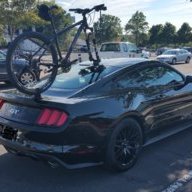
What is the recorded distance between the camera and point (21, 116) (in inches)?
183

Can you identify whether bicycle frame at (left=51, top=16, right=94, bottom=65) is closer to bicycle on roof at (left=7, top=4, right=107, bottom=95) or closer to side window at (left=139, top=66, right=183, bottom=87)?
bicycle on roof at (left=7, top=4, right=107, bottom=95)

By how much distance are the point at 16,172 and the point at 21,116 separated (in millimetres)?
782

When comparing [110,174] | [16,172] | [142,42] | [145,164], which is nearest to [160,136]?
[145,164]

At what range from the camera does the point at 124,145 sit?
495 cm

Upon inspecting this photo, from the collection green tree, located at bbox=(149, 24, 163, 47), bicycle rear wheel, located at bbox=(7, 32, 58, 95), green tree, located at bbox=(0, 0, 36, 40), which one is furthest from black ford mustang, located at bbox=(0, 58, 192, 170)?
green tree, located at bbox=(149, 24, 163, 47)

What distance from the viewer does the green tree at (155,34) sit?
93812 mm

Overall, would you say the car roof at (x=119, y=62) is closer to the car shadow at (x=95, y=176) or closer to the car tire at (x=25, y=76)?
the car tire at (x=25, y=76)

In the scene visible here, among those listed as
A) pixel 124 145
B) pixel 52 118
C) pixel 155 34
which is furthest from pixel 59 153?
pixel 155 34

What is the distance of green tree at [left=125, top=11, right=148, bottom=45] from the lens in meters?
92.1

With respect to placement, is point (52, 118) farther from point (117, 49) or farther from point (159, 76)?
point (117, 49)

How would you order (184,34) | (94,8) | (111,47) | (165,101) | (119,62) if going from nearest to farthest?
(119,62), (165,101), (94,8), (111,47), (184,34)

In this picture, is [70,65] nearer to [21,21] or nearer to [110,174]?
[110,174]

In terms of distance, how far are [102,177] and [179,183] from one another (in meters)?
0.92

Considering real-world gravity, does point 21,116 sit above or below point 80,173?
above
